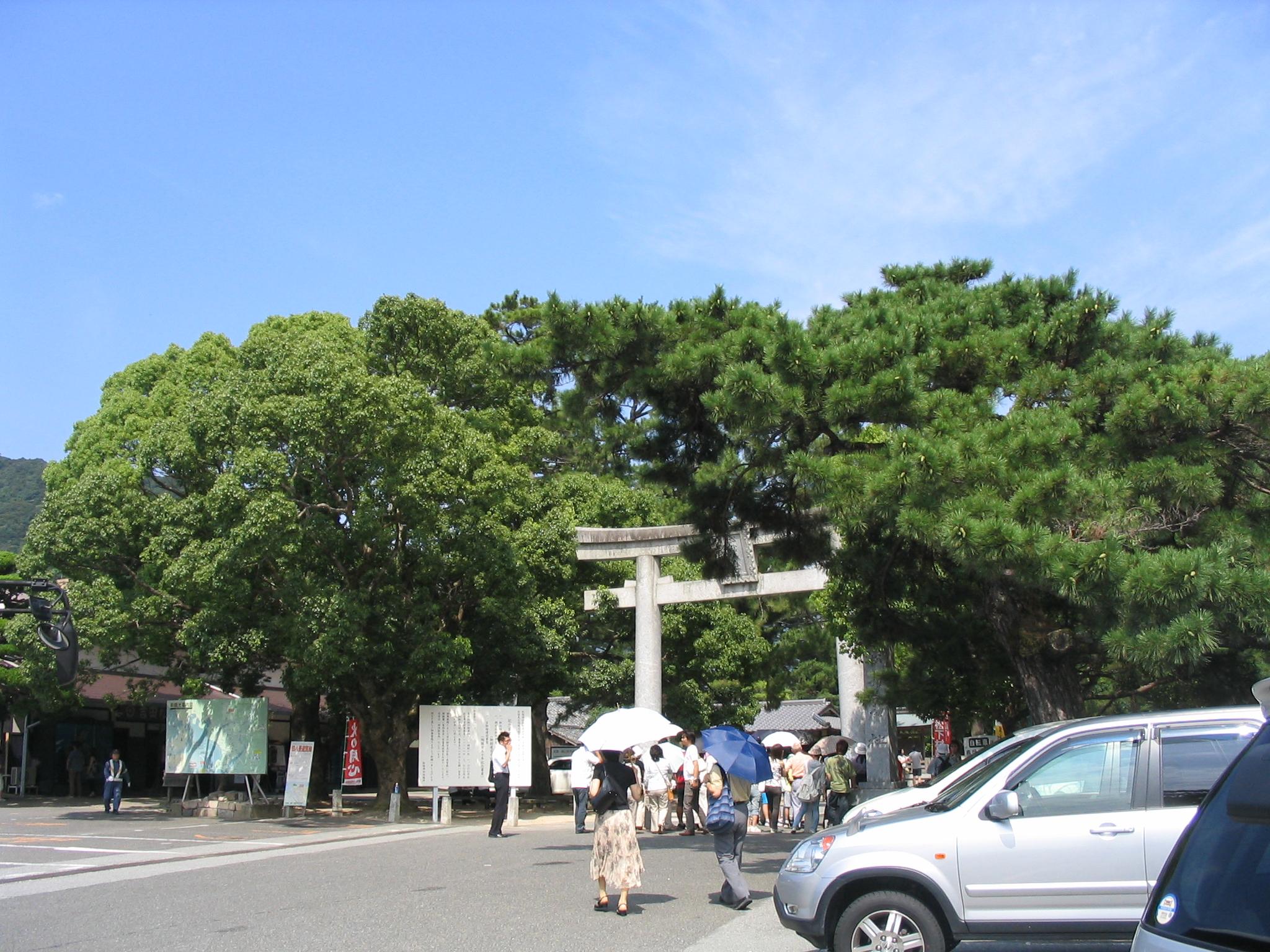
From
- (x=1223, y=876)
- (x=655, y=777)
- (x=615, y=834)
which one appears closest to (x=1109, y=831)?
(x=1223, y=876)

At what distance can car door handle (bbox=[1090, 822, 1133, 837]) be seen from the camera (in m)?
5.96

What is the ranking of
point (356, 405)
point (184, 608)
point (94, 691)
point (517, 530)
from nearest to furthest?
point (356, 405) → point (184, 608) → point (517, 530) → point (94, 691)

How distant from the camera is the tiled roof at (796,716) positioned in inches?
1475

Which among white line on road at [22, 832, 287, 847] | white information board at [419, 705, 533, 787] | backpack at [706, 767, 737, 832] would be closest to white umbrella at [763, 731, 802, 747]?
white information board at [419, 705, 533, 787]

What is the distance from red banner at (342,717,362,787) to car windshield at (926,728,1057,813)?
17.2m

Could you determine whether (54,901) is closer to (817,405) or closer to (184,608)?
(817,405)

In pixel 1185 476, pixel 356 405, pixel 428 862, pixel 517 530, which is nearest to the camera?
pixel 1185 476

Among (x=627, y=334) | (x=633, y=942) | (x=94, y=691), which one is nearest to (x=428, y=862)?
(x=633, y=942)

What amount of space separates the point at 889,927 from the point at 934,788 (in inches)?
85.3

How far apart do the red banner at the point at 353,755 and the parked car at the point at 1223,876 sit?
815 inches

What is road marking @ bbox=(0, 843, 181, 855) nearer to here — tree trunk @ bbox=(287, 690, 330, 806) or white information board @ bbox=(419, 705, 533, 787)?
white information board @ bbox=(419, 705, 533, 787)

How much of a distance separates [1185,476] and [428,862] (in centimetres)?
976

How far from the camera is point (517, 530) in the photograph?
82.1 feet

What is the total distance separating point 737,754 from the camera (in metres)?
9.43
